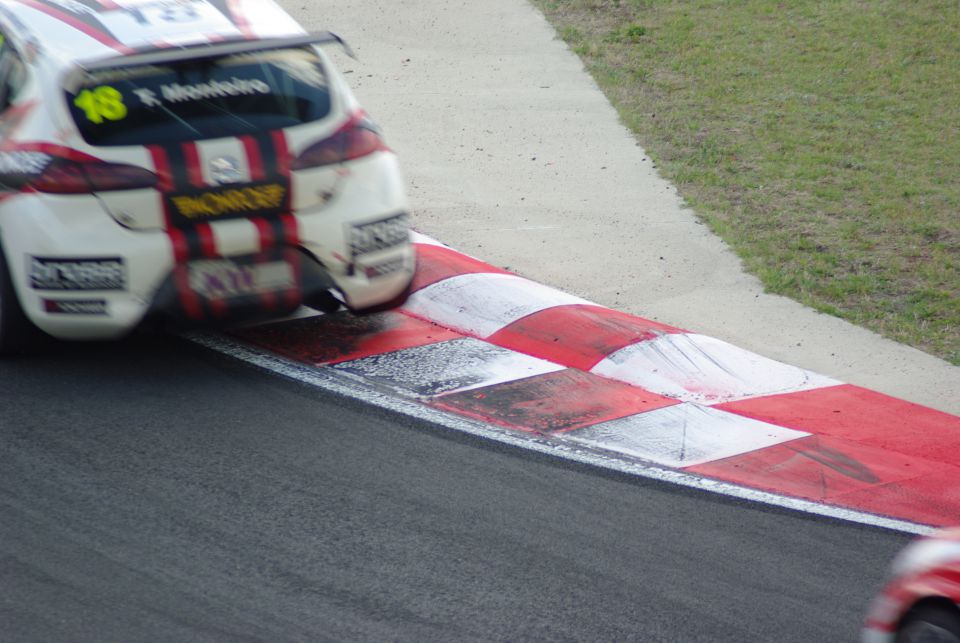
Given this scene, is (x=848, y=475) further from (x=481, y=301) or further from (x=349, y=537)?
(x=481, y=301)

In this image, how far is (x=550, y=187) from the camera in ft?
29.7

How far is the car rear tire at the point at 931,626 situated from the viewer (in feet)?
12.1

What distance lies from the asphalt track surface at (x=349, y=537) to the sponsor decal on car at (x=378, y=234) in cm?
77

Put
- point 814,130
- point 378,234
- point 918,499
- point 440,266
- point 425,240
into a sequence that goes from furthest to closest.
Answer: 1. point 814,130
2. point 425,240
3. point 440,266
4. point 378,234
5. point 918,499

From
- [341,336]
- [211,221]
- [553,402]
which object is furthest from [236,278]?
[553,402]

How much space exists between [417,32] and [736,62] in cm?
317

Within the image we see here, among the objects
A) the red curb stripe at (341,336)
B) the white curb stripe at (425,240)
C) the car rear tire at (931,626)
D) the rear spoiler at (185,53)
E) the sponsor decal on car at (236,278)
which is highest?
the rear spoiler at (185,53)

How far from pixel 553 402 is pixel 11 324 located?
8.48 feet

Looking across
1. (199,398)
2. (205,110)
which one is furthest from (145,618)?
(205,110)

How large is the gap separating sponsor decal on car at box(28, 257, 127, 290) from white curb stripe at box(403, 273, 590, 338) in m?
1.85

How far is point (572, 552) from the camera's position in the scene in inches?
187

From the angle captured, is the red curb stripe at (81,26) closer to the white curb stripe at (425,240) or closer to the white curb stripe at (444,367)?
the white curb stripe at (444,367)

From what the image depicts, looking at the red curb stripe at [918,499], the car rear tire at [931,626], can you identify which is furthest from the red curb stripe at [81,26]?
the car rear tire at [931,626]

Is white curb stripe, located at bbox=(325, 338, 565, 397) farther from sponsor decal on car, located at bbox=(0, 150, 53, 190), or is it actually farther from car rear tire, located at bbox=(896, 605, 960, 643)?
car rear tire, located at bbox=(896, 605, 960, 643)
